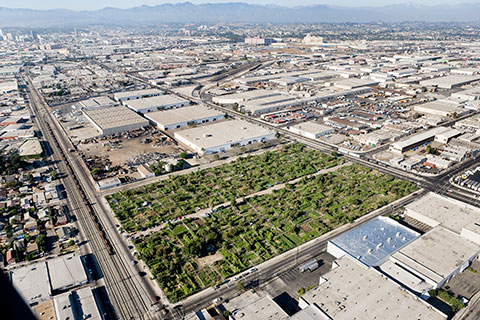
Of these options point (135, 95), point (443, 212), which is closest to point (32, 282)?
point (443, 212)

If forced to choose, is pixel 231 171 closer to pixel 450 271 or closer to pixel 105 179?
pixel 105 179

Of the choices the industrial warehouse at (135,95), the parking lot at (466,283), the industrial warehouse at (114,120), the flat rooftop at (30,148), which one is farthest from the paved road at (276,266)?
the industrial warehouse at (135,95)

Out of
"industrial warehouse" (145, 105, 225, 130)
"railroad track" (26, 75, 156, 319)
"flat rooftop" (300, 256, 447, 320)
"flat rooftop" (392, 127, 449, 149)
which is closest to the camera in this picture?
"flat rooftop" (300, 256, 447, 320)

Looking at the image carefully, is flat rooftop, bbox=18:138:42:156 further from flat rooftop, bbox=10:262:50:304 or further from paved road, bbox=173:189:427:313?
paved road, bbox=173:189:427:313

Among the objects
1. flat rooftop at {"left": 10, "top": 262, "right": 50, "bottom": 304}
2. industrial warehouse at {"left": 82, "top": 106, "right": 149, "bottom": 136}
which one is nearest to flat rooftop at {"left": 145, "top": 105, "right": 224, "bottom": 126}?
industrial warehouse at {"left": 82, "top": 106, "right": 149, "bottom": 136}

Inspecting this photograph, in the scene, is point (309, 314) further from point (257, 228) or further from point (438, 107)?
point (438, 107)

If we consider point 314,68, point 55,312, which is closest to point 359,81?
point 314,68
